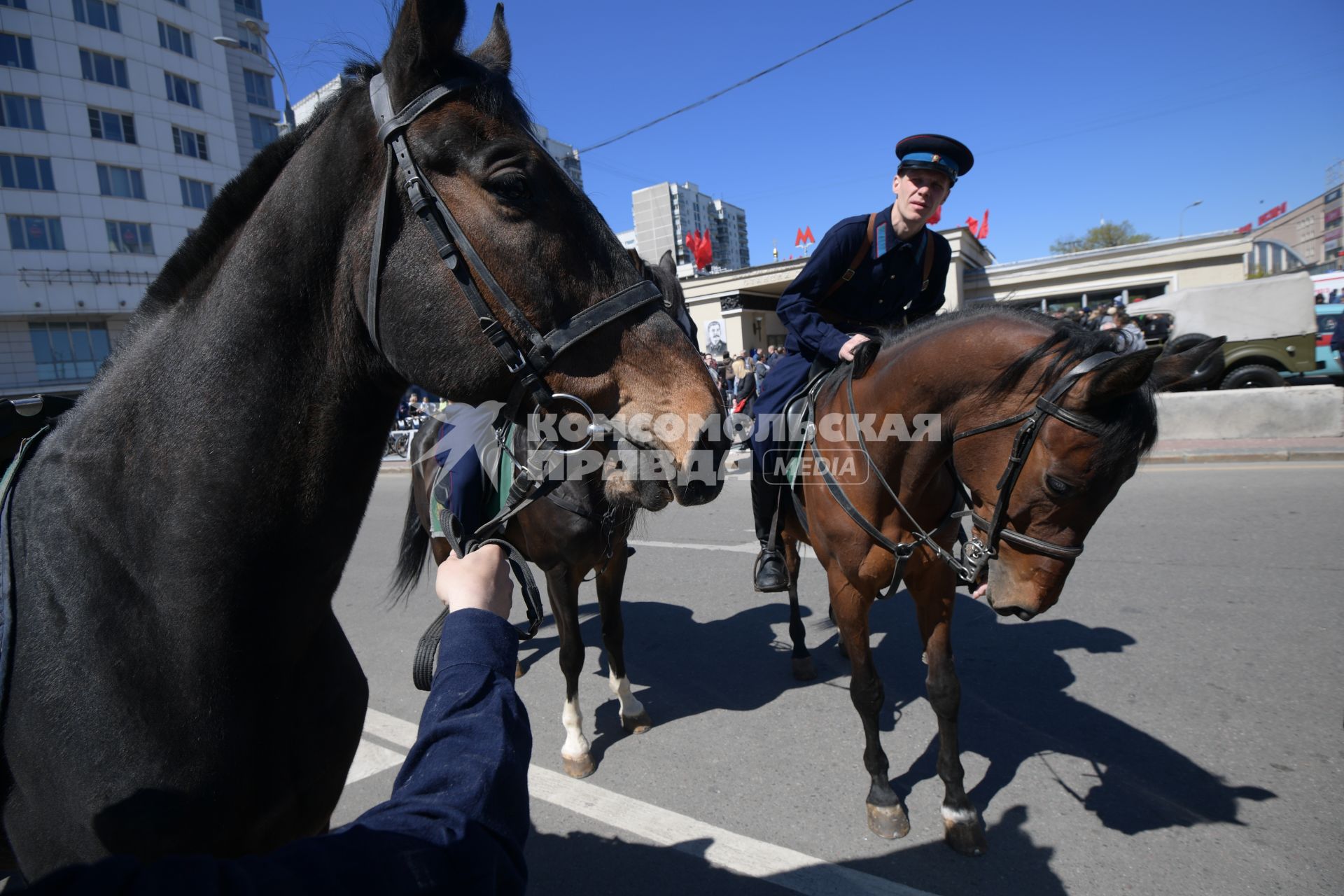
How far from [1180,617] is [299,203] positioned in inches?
217

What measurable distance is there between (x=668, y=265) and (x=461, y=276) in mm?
2404

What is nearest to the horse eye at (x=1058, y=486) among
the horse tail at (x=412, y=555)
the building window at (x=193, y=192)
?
the horse tail at (x=412, y=555)


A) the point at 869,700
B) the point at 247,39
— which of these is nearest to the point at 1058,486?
the point at 869,700

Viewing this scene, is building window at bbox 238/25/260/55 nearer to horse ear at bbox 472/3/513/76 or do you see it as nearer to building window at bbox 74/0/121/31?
building window at bbox 74/0/121/31

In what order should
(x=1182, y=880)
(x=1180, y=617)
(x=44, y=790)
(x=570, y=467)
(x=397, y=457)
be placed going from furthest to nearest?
(x=397, y=457)
(x=1180, y=617)
(x=1182, y=880)
(x=570, y=467)
(x=44, y=790)

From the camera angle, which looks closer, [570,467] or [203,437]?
[203,437]

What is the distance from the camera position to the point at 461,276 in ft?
4.26

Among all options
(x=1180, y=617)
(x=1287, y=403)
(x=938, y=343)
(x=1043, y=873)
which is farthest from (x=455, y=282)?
(x=1287, y=403)

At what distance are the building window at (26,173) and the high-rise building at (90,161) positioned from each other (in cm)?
5

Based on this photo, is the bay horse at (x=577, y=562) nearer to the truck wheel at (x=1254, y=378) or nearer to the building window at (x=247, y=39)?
the truck wheel at (x=1254, y=378)

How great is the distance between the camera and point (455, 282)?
1304 mm

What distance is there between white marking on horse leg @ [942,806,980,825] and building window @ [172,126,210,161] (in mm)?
47048

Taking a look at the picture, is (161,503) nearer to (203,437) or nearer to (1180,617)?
(203,437)

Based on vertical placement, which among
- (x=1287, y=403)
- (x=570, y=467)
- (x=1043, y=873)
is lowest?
(x=1043, y=873)
